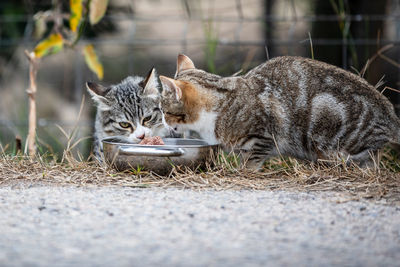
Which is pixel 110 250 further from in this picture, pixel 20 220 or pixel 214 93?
pixel 214 93

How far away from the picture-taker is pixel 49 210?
2207 mm

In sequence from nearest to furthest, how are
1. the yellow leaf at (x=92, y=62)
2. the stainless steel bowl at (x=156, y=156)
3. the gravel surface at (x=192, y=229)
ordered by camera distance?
the gravel surface at (x=192, y=229), the stainless steel bowl at (x=156, y=156), the yellow leaf at (x=92, y=62)

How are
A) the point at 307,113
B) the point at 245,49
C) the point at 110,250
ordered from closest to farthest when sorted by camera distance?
1. the point at 110,250
2. the point at 307,113
3. the point at 245,49

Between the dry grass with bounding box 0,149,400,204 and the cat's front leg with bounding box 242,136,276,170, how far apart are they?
0.36 feet

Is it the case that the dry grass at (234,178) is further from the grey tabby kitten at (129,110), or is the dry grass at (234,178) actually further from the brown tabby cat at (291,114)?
the grey tabby kitten at (129,110)

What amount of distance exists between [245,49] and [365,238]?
159 inches

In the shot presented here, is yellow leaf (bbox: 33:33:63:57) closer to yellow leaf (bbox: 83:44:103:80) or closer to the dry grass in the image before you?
yellow leaf (bbox: 83:44:103:80)

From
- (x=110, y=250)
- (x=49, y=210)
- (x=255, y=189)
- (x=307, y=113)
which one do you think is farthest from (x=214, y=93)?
(x=110, y=250)

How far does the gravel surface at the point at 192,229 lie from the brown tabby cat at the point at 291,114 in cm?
68

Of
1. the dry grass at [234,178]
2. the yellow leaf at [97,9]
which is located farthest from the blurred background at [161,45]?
the dry grass at [234,178]

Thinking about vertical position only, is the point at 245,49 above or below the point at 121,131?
above

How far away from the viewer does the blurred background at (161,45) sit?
506cm

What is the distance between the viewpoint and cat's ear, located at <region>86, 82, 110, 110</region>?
3.58 m

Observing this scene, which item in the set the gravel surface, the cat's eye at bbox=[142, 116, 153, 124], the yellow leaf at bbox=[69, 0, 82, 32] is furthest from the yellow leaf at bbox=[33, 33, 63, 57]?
the gravel surface
